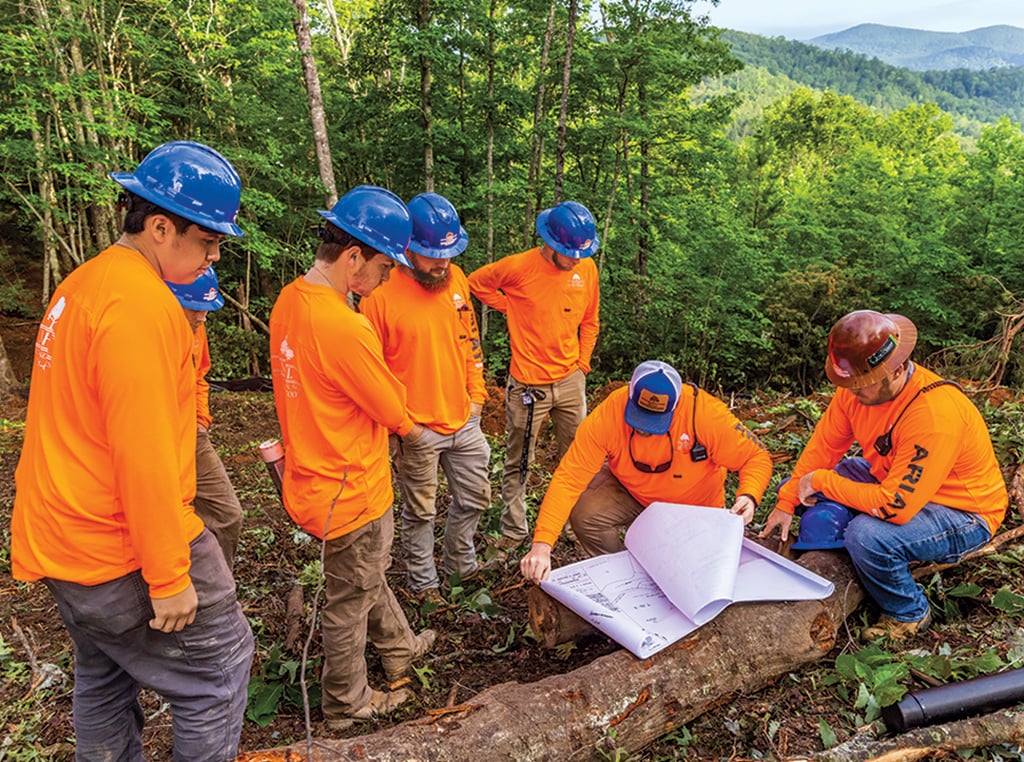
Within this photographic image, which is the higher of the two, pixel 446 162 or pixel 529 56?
pixel 529 56

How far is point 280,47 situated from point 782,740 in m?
12.3

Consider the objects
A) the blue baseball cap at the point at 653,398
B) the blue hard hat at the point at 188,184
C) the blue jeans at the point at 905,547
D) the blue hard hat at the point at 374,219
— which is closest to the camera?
the blue hard hat at the point at 188,184

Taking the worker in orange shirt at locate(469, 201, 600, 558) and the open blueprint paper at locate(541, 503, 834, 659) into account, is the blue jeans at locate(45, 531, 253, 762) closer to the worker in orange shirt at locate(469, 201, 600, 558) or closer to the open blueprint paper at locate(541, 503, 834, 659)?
the open blueprint paper at locate(541, 503, 834, 659)

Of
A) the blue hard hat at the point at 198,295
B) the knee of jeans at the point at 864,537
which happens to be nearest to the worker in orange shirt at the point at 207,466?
the blue hard hat at the point at 198,295

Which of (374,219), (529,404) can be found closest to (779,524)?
(529,404)

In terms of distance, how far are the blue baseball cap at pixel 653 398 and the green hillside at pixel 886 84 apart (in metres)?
129

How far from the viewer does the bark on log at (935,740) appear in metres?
2.06

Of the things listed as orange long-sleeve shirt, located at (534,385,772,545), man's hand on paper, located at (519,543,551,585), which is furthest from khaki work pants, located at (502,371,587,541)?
man's hand on paper, located at (519,543,551,585)

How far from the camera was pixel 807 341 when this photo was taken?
9695 mm

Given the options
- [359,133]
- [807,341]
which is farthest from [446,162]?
[807,341]

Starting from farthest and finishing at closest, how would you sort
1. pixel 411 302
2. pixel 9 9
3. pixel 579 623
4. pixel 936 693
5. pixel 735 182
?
pixel 735 182 < pixel 9 9 < pixel 411 302 < pixel 579 623 < pixel 936 693

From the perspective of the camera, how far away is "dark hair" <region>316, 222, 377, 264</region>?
2.32 m

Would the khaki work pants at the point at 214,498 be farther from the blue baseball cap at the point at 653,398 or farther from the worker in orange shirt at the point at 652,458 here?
the blue baseball cap at the point at 653,398

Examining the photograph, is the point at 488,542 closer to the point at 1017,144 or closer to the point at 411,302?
the point at 411,302
